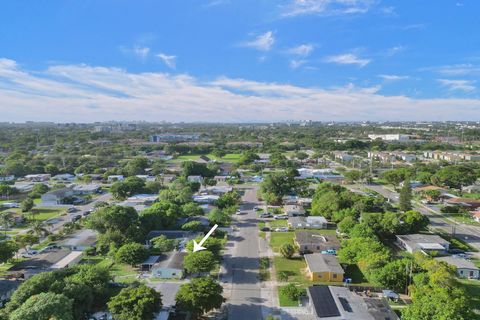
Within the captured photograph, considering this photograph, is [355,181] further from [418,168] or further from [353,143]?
[353,143]

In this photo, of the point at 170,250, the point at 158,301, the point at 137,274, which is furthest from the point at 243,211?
the point at 158,301

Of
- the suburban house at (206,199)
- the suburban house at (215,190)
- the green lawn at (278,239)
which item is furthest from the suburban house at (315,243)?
the suburban house at (215,190)

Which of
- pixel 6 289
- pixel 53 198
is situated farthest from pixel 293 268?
pixel 53 198

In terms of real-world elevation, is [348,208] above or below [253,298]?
above

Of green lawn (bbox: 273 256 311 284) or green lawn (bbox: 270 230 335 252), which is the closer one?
green lawn (bbox: 273 256 311 284)

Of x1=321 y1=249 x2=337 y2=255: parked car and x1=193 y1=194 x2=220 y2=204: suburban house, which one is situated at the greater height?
x1=193 y1=194 x2=220 y2=204: suburban house

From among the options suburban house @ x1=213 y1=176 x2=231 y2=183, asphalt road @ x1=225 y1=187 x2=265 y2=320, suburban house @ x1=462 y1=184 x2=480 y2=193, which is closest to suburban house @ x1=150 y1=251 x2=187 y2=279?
asphalt road @ x1=225 y1=187 x2=265 y2=320

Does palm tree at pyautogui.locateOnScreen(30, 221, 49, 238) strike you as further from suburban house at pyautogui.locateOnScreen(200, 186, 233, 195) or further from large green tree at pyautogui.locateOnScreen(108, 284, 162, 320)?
suburban house at pyautogui.locateOnScreen(200, 186, 233, 195)
